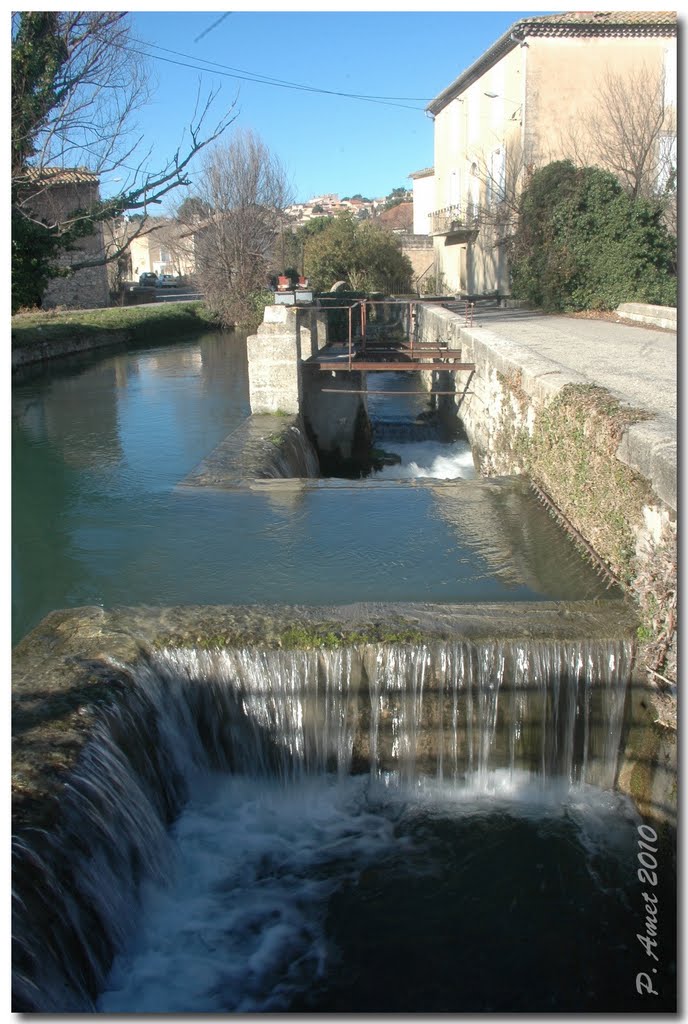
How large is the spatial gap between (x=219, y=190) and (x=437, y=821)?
115ft

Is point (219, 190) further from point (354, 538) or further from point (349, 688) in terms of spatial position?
point (349, 688)

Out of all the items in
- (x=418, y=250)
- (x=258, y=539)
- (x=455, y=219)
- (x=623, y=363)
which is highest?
(x=418, y=250)

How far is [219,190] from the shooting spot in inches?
1414

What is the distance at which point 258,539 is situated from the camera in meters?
7.13

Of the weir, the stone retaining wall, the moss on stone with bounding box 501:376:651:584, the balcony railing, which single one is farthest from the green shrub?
the weir

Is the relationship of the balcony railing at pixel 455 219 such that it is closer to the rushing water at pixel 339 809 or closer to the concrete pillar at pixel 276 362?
the concrete pillar at pixel 276 362

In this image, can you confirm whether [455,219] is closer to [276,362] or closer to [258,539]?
[276,362]

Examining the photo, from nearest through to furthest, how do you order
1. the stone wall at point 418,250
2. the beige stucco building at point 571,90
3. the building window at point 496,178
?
the beige stucco building at point 571,90 < the building window at point 496,178 < the stone wall at point 418,250

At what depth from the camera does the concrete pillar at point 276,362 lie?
11.1 metres

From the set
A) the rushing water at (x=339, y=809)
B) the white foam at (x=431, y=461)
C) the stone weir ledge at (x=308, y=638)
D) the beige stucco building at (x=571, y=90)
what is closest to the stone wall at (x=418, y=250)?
the beige stucco building at (x=571, y=90)

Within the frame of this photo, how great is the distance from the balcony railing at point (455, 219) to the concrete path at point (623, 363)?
1044 centimetres

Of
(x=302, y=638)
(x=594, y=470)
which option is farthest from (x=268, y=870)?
(x=594, y=470)

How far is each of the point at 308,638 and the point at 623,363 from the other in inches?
274

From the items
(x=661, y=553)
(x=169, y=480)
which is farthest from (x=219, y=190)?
(x=661, y=553)
